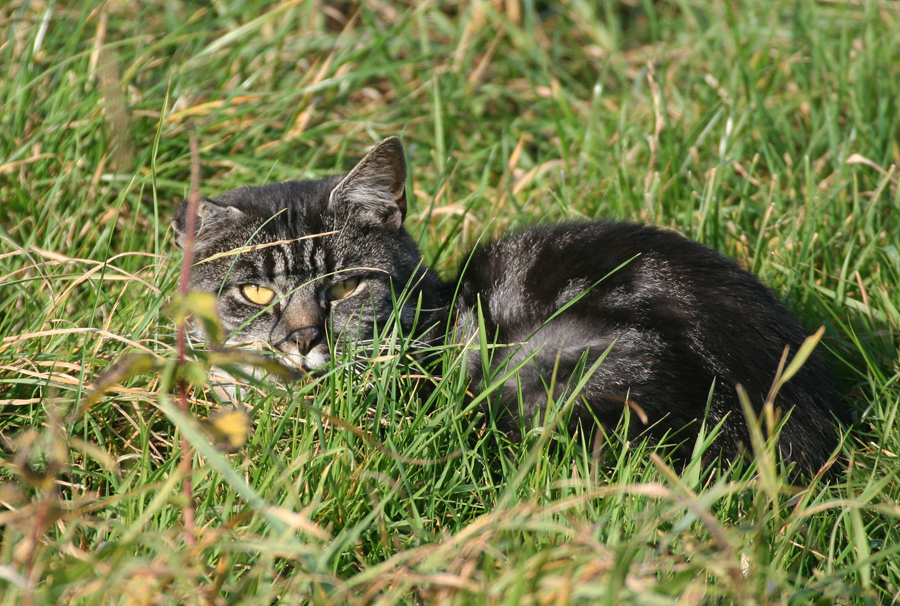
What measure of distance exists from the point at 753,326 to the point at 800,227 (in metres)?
1.09

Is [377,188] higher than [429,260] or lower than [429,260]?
higher

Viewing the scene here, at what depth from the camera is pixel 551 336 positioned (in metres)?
2.56

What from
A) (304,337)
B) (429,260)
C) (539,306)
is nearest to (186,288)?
(304,337)

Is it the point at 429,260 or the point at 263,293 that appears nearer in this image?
the point at 263,293

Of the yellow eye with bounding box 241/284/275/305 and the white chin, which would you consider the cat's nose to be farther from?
the yellow eye with bounding box 241/284/275/305

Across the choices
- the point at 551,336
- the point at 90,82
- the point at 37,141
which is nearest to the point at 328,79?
the point at 90,82

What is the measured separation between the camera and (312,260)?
110 inches

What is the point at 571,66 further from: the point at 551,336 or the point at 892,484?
the point at 892,484

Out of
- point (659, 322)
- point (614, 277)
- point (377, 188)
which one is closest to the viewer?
point (659, 322)

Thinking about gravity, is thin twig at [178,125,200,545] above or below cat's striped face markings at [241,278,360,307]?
above

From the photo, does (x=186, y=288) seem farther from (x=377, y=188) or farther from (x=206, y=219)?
(x=377, y=188)

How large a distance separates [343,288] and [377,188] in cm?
39

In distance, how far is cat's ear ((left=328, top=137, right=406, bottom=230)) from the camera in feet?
9.29

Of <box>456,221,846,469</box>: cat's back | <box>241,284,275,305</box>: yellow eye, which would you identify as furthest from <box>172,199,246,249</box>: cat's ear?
<box>456,221,846,469</box>: cat's back
